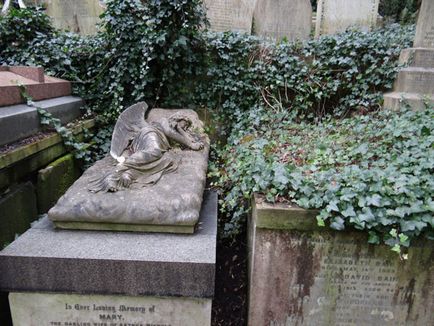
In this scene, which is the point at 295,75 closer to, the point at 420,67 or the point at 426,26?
the point at 420,67

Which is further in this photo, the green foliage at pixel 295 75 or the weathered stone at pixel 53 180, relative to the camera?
the green foliage at pixel 295 75

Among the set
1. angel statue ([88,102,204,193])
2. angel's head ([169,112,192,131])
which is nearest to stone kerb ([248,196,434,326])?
angel statue ([88,102,204,193])

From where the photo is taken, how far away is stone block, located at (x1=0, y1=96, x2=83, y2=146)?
298cm

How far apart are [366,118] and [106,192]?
11.0 feet

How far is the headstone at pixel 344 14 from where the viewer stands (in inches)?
274

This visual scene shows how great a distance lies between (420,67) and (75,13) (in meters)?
7.43

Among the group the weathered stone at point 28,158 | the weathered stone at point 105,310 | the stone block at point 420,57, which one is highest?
the stone block at point 420,57

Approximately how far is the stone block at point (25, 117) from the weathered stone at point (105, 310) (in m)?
1.59

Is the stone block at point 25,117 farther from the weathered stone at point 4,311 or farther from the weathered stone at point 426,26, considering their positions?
the weathered stone at point 426,26

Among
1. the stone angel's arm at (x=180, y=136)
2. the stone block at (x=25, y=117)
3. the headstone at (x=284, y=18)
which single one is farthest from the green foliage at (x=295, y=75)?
the stone block at (x=25, y=117)

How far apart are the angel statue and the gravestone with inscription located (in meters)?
3.04

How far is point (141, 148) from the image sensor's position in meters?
2.96

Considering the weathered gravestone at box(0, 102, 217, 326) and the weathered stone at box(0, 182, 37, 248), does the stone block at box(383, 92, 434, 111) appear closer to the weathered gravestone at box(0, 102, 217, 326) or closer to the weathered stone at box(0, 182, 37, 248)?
the weathered gravestone at box(0, 102, 217, 326)

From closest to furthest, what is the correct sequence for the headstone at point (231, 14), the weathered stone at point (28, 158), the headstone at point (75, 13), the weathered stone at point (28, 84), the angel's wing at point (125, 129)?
the weathered stone at point (28, 158)
the angel's wing at point (125, 129)
the weathered stone at point (28, 84)
the headstone at point (231, 14)
the headstone at point (75, 13)
